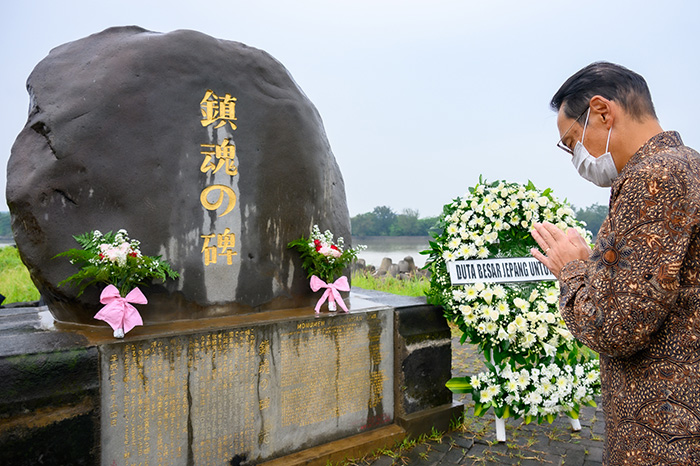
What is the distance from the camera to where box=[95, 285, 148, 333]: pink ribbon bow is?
8.00 feet

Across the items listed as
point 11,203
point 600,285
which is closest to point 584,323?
point 600,285

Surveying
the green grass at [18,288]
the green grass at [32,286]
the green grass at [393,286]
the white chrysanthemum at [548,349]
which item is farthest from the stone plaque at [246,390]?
the green grass at [18,288]

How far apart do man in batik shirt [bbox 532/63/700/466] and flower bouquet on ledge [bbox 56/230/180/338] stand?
225 centimetres

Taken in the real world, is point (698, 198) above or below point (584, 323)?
above

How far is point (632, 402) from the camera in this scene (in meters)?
1.35

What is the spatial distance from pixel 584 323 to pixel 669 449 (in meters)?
0.42

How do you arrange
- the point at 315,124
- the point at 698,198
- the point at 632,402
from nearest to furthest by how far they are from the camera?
the point at 698,198 → the point at 632,402 → the point at 315,124

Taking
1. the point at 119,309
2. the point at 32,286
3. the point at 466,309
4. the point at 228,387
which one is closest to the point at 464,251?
the point at 466,309

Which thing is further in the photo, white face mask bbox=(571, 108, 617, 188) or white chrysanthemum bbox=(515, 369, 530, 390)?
white chrysanthemum bbox=(515, 369, 530, 390)

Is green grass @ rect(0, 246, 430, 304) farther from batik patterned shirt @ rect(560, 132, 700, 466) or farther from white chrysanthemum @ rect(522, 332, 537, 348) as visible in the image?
batik patterned shirt @ rect(560, 132, 700, 466)

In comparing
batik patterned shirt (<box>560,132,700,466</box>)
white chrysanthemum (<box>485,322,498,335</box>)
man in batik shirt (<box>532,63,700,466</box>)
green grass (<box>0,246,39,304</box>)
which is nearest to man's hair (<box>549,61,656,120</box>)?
man in batik shirt (<box>532,63,700,466</box>)

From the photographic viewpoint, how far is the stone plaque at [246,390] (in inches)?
94.3

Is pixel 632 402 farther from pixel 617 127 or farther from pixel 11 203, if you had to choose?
pixel 11 203

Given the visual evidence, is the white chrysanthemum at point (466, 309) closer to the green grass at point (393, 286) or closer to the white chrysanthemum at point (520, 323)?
the white chrysanthemum at point (520, 323)
